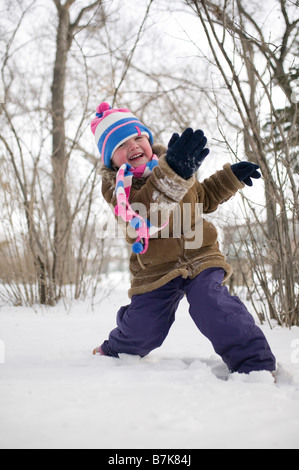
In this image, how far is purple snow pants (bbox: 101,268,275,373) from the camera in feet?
4.32

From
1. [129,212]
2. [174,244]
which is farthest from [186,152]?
[174,244]

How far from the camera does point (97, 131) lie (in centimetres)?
170

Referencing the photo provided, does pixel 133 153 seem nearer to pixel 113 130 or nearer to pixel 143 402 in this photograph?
pixel 113 130

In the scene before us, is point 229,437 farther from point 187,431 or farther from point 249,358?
point 249,358

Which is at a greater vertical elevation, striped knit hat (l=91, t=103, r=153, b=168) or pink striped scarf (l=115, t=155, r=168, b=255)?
striped knit hat (l=91, t=103, r=153, b=168)

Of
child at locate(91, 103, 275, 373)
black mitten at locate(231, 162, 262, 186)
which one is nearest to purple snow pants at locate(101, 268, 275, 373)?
child at locate(91, 103, 275, 373)

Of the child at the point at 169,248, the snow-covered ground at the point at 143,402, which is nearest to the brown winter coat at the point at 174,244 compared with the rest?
the child at the point at 169,248

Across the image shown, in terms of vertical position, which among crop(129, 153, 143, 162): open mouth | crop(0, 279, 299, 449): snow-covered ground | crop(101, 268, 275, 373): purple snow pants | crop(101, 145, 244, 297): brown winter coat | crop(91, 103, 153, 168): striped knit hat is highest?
crop(91, 103, 153, 168): striped knit hat

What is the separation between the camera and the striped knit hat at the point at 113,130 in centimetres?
160

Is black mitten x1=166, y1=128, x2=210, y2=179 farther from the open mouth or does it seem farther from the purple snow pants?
the purple snow pants

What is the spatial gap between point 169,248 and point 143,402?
66cm

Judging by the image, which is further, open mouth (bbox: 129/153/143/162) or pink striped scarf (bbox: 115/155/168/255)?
open mouth (bbox: 129/153/143/162)

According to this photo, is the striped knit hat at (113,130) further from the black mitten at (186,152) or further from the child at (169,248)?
the black mitten at (186,152)

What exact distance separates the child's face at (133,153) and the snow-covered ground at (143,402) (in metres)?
0.81
